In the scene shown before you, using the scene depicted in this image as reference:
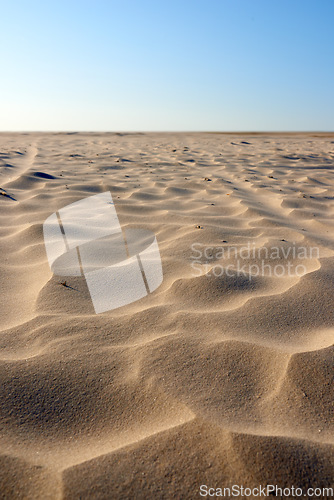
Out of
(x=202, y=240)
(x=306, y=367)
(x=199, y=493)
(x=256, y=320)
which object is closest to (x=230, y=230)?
(x=202, y=240)

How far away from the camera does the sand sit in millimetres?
866

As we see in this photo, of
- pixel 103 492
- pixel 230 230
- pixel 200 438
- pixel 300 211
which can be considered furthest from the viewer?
pixel 300 211

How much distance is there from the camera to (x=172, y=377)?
1146 millimetres

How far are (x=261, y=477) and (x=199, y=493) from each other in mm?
148

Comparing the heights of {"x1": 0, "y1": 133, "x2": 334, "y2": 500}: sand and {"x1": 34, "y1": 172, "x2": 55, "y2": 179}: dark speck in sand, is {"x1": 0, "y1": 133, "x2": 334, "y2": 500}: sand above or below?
below

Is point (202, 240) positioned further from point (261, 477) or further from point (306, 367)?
point (261, 477)

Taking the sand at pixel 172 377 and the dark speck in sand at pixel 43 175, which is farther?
the dark speck in sand at pixel 43 175

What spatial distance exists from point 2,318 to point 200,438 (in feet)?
3.06

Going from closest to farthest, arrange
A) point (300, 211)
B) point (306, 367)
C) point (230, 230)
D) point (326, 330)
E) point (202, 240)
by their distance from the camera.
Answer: point (306, 367) < point (326, 330) < point (202, 240) < point (230, 230) < point (300, 211)

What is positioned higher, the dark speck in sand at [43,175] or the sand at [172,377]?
the dark speck in sand at [43,175]

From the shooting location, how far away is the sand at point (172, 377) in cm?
87

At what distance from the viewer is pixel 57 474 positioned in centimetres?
85

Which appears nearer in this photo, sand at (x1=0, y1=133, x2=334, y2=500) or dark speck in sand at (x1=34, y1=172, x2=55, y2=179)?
sand at (x1=0, y1=133, x2=334, y2=500)

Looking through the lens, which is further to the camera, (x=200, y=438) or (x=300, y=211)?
(x=300, y=211)
